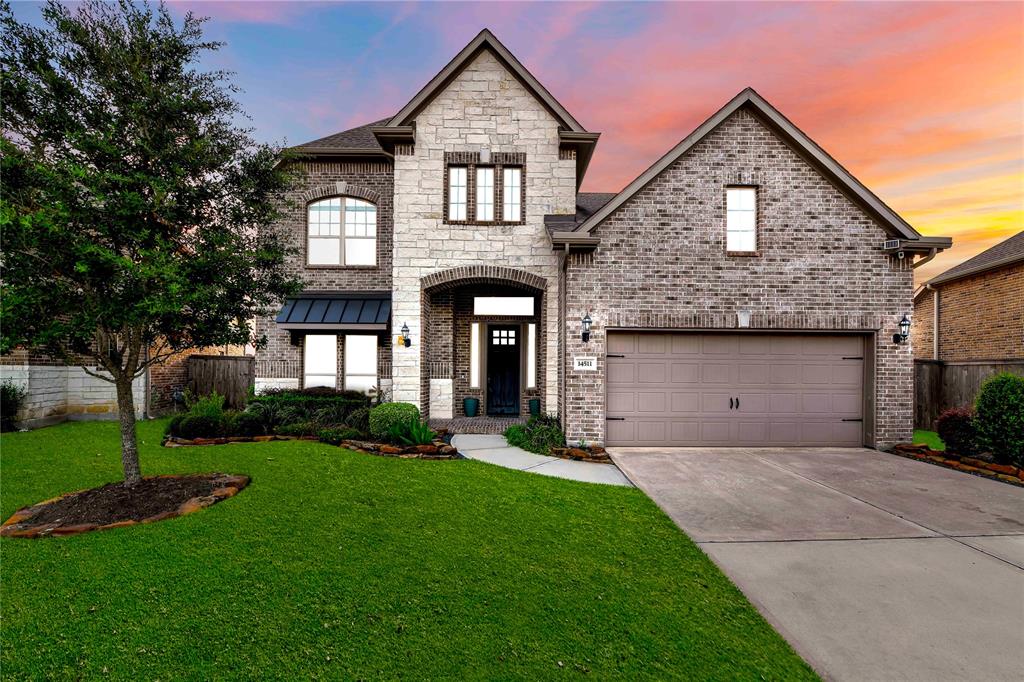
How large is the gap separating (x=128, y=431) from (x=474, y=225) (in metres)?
8.00

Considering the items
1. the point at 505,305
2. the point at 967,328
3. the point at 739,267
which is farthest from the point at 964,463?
the point at 967,328

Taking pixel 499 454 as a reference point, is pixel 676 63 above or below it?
above

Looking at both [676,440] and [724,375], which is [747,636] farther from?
[724,375]

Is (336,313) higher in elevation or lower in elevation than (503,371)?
higher

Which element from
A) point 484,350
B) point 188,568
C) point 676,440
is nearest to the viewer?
point 188,568

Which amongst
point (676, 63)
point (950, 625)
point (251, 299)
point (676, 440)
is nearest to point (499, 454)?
point (676, 440)

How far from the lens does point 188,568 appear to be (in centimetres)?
400

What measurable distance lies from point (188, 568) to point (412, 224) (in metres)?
8.71

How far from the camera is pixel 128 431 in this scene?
615 cm

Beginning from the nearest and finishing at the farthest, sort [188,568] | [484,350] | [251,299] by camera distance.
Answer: [188,568] < [251,299] < [484,350]

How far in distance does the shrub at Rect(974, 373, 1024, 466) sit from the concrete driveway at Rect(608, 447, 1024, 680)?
48.0 inches

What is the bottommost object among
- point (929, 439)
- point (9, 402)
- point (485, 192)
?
point (929, 439)

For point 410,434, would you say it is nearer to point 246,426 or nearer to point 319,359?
point 246,426

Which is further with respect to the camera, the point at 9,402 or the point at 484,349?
the point at 484,349
